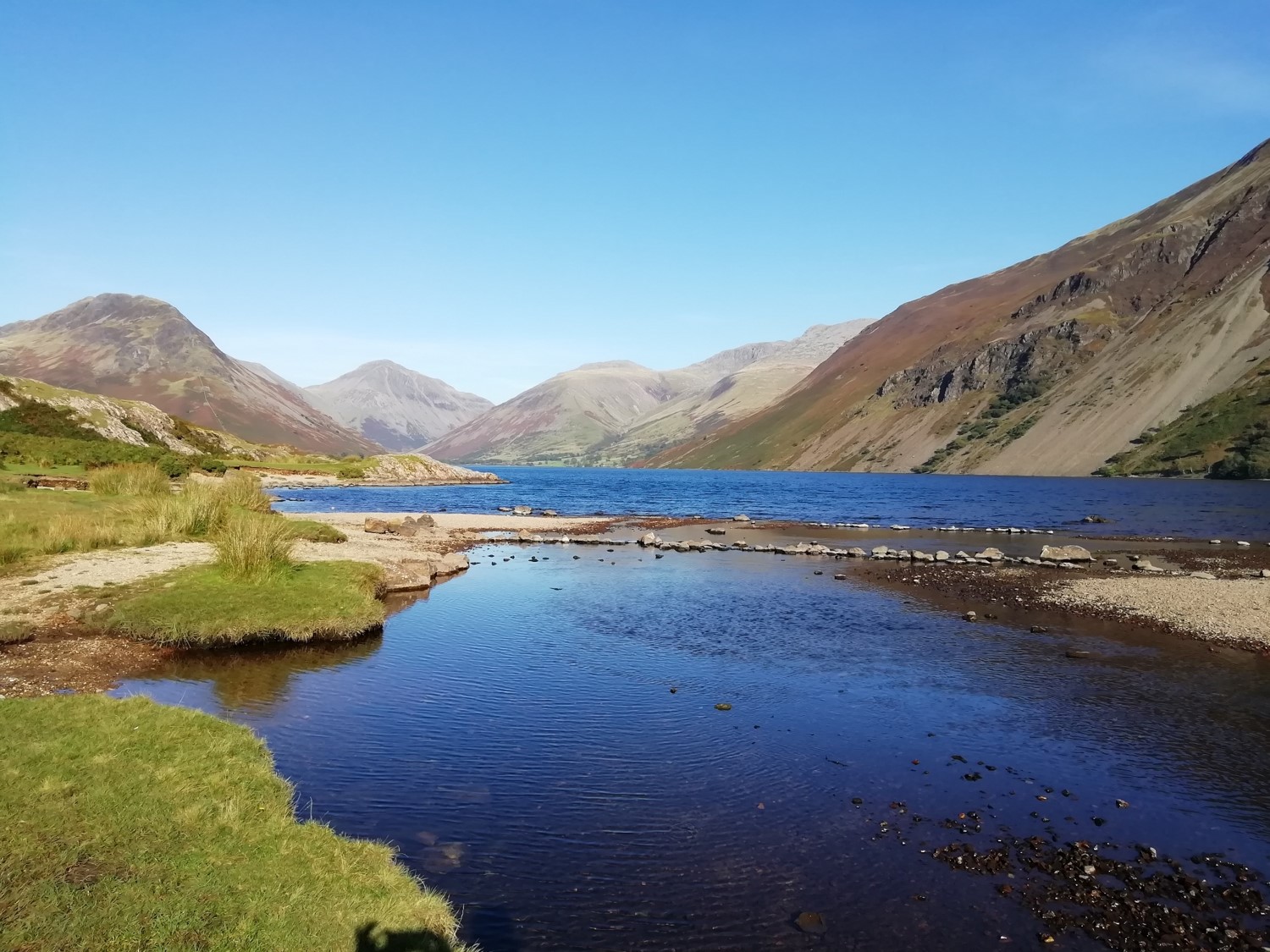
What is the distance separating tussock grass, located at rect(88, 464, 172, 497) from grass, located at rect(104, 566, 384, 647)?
22775 millimetres

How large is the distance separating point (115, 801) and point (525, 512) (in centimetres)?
8787

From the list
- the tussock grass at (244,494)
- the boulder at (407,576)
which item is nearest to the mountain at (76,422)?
the tussock grass at (244,494)

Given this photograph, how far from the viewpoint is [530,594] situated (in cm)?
3941

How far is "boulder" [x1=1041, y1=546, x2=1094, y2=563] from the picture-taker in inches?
2098

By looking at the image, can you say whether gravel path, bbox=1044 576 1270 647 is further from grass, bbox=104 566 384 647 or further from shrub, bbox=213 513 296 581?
shrub, bbox=213 513 296 581

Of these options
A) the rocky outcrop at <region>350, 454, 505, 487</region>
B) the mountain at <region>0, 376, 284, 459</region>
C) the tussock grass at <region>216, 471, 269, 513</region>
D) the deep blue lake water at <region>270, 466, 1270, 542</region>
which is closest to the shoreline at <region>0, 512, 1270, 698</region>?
the tussock grass at <region>216, 471, 269, 513</region>

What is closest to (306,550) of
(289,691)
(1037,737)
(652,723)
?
(289,691)

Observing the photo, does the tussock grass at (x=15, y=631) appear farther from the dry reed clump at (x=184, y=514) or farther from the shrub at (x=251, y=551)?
the dry reed clump at (x=184, y=514)

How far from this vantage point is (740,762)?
1759cm

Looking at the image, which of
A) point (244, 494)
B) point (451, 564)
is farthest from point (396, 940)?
point (244, 494)

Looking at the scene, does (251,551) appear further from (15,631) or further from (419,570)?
(419,570)

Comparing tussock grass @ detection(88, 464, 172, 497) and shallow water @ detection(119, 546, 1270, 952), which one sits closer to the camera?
shallow water @ detection(119, 546, 1270, 952)

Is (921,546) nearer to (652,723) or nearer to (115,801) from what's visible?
(652,723)

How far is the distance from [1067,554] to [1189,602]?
18540 mm
